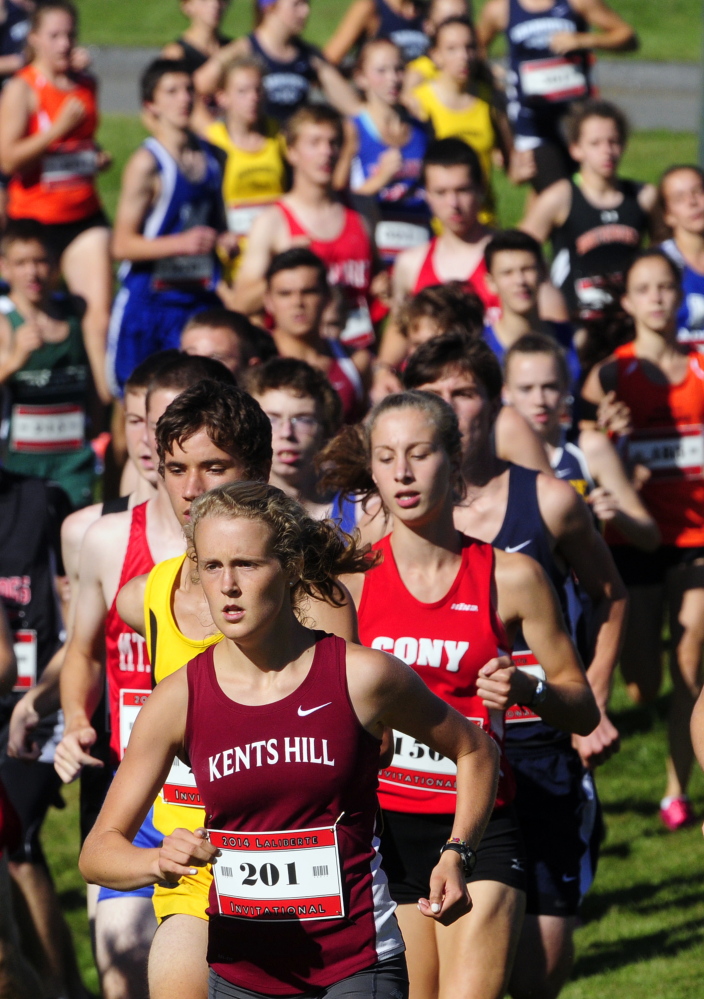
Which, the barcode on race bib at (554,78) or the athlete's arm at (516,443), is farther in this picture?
the barcode on race bib at (554,78)

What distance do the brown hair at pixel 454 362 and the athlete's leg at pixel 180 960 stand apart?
190cm

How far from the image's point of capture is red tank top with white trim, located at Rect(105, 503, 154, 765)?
4.20m

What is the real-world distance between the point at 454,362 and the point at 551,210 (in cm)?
429

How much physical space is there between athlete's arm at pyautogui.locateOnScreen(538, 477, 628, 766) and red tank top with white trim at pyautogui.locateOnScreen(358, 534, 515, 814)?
1.66ft

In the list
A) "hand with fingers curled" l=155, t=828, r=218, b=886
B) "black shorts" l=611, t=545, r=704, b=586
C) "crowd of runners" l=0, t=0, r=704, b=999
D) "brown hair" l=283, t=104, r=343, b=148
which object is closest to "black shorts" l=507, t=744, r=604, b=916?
"crowd of runners" l=0, t=0, r=704, b=999

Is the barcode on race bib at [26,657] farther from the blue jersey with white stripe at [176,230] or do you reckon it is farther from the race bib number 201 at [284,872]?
the blue jersey with white stripe at [176,230]

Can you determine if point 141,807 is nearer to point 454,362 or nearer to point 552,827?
point 552,827

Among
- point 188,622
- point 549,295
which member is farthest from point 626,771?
point 188,622

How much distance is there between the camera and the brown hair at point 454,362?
4.75m

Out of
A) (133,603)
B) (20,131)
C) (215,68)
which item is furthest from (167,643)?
(215,68)

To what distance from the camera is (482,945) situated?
3893mm

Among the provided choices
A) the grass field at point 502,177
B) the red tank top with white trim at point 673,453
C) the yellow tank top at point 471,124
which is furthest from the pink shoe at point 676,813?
the grass field at point 502,177

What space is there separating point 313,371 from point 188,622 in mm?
1712

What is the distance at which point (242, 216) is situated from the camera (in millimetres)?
9766
